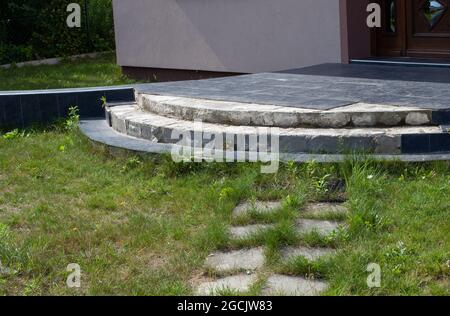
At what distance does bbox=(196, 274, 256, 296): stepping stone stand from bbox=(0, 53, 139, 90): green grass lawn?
7.90 meters

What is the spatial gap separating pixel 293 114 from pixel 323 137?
397mm

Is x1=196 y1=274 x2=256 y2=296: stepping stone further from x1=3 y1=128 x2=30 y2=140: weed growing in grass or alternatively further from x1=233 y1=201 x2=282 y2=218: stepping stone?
x1=3 y1=128 x2=30 y2=140: weed growing in grass

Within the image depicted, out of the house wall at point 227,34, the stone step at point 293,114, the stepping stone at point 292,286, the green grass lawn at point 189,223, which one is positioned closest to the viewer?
the stepping stone at point 292,286

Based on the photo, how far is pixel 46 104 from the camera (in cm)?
841

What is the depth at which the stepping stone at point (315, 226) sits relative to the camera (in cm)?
455

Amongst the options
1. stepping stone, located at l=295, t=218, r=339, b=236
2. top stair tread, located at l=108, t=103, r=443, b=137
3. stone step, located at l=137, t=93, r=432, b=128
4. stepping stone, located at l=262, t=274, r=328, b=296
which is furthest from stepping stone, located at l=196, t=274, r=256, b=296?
stone step, located at l=137, t=93, r=432, b=128

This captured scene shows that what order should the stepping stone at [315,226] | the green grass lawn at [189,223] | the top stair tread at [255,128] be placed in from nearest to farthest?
the green grass lawn at [189,223], the stepping stone at [315,226], the top stair tread at [255,128]

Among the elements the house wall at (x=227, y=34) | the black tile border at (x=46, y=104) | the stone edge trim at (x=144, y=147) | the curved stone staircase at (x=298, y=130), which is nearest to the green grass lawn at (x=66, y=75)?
the house wall at (x=227, y=34)

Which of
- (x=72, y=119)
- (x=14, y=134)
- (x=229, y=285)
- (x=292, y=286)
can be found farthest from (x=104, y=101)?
(x=292, y=286)

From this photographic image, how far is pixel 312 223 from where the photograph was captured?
4.74 metres

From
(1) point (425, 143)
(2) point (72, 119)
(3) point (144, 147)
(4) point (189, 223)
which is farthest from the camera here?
(2) point (72, 119)

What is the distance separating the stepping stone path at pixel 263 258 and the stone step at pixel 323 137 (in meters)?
0.75

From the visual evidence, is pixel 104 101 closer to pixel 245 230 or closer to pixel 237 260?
pixel 245 230

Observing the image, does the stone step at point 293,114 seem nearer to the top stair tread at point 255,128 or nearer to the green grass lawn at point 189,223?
the top stair tread at point 255,128
